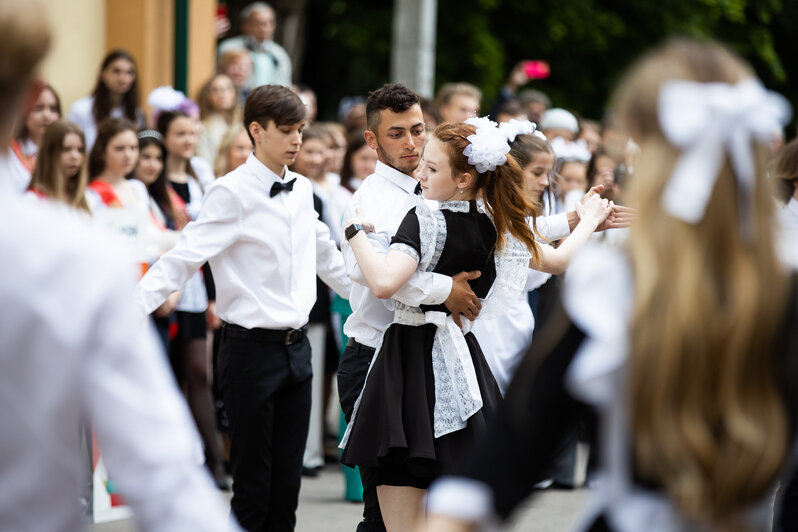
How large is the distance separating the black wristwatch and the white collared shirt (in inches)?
30.6

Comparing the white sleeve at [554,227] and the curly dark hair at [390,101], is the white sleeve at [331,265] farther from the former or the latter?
the white sleeve at [554,227]

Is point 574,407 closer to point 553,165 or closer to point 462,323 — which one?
point 462,323

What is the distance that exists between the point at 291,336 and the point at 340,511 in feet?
6.35

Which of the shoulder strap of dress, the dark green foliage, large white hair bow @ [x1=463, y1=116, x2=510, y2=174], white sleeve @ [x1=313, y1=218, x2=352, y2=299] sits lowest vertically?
white sleeve @ [x1=313, y1=218, x2=352, y2=299]

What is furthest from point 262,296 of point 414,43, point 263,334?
point 414,43

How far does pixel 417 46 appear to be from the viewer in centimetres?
1306

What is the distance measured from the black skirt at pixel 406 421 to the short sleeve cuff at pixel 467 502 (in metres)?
2.26

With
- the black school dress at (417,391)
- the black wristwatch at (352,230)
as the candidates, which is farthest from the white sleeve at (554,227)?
the black wristwatch at (352,230)

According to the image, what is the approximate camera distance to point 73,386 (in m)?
1.79

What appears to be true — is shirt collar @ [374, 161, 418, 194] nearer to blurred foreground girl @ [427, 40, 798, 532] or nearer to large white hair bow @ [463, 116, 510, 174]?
large white hair bow @ [463, 116, 510, 174]

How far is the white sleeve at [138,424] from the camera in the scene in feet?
5.90

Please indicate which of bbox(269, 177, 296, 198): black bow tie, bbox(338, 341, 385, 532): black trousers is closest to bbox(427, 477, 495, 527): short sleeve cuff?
bbox(338, 341, 385, 532): black trousers

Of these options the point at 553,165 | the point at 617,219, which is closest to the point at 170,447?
the point at 617,219

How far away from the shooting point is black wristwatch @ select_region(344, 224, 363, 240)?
4543mm
